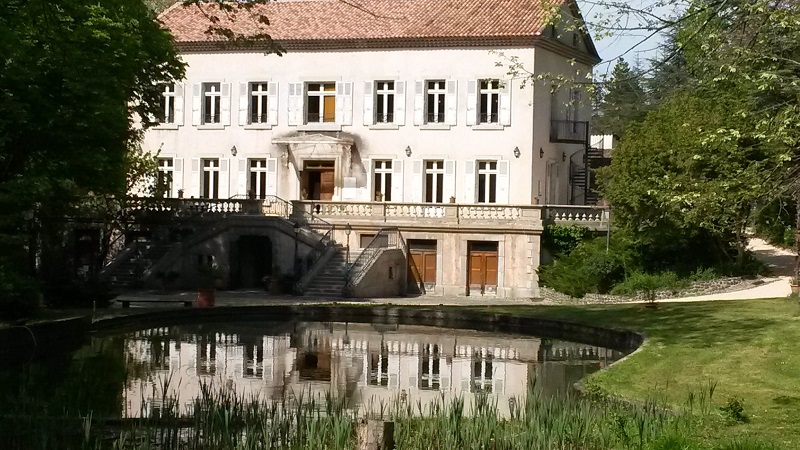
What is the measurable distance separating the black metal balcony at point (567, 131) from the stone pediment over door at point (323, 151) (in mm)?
7575

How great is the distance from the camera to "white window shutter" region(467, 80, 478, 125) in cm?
4594

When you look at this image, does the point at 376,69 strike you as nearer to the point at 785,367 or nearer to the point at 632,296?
the point at 632,296

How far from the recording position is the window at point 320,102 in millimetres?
48125

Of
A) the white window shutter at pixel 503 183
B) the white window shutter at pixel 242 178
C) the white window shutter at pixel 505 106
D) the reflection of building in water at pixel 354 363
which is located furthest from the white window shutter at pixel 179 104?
the reflection of building in water at pixel 354 363

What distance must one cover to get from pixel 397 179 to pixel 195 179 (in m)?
8.33

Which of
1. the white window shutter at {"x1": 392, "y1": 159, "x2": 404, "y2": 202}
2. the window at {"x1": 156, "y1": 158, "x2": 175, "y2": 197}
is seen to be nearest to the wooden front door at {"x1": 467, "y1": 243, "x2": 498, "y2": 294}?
the white window shutter at {"x1": 392, "y1": 159, "x2": 404, "y2": 202}

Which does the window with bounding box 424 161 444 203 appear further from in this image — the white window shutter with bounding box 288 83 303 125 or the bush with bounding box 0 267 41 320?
the bush with bounding box 0 267 41 320

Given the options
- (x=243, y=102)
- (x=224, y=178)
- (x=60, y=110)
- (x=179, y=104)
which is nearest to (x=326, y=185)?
(x=224, y=178)

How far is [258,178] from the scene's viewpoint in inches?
1923

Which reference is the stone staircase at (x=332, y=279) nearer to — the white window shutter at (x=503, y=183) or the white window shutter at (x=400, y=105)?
the white window shutter at (x=503, y=183)

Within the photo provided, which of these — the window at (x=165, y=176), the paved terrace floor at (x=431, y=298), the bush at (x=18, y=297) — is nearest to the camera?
the bush at (x=18, y=297)

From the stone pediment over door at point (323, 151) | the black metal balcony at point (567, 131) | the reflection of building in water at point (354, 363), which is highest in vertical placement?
the black metal balcony at point (567, 131)

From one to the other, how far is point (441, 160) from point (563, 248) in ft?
20.0

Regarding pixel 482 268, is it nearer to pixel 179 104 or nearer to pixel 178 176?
pixel 178 176
